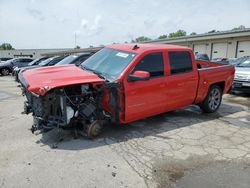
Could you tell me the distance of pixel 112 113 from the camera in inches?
204

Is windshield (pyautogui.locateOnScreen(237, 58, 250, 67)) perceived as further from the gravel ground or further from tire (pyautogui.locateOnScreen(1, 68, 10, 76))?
tire (pyautogui.locateOnScreen(1, 68, 10, 76))

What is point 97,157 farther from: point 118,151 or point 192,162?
point 192,162

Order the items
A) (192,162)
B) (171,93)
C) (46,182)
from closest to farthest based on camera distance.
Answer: (46,182) < (192,162) < (171,93)

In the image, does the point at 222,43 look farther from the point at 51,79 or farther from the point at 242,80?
the point at 51,79

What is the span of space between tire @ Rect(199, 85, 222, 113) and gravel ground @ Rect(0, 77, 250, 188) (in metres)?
0.79

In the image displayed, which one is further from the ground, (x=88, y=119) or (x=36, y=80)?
(x=36, y=80)

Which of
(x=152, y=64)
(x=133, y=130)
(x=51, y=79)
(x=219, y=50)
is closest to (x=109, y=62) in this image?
(x=152, y=64)

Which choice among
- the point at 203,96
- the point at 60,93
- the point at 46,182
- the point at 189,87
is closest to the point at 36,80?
the point at 60,93

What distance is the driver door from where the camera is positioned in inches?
206

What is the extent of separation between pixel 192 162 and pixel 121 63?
2.42 m

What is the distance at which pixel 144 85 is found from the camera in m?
5.40

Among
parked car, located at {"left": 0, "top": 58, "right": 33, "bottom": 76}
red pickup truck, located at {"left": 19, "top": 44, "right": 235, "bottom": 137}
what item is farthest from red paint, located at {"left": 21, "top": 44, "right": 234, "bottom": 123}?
parked car, located at {"left": 0, "top": 58, "right": 33, "bottom": 76}

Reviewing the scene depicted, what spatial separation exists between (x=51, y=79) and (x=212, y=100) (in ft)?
15.5

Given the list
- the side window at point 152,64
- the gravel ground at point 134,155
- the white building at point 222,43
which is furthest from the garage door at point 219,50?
the side window at point 152,64
